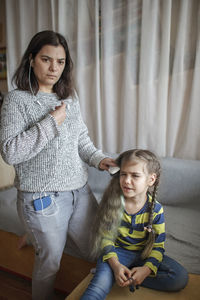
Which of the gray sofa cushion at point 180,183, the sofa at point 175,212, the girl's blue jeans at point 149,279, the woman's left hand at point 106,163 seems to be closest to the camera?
the girl's blue jeans at point 149,279

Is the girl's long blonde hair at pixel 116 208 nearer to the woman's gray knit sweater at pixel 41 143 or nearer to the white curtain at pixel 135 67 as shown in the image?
the woman's gray knit sweater at pixel 41 143

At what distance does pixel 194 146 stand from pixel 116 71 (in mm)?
829

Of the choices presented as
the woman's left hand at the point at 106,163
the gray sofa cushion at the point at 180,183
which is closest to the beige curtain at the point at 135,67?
the gray sofa cushion at the point at 180,183

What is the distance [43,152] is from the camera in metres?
1.03

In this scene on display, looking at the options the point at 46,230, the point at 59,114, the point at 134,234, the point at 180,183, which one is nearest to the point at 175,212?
the point at 180,183

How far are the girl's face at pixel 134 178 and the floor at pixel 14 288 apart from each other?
736 mm

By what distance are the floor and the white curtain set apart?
1.13 metres

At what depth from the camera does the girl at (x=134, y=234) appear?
0.92 m

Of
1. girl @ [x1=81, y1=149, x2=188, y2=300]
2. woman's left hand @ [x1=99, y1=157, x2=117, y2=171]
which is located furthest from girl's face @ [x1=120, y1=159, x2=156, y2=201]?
woman's left hand @ [x1=99, y1=157, x2=117, y2=171]

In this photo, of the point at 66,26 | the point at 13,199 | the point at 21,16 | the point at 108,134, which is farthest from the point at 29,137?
the point at 21,16

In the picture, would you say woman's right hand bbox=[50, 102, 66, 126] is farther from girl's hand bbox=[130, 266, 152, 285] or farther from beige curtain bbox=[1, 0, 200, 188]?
beige curtain bbox=[1, 0, 200, 188]

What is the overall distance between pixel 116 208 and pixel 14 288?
0.83 meters

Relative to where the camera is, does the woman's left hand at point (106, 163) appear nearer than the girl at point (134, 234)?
No

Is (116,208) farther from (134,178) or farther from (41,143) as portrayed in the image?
(41,143)
